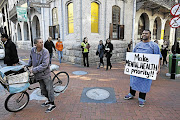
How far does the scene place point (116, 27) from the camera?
1052 cm

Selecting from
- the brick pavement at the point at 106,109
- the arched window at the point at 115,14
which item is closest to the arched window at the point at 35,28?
the arched window at the point at 115,14

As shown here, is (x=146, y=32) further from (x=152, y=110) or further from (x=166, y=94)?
(x=166, y=94)

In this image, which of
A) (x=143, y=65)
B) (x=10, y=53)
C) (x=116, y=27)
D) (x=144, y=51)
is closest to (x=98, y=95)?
(x=143, y=65)

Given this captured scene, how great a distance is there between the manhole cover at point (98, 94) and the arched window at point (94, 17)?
5.94m

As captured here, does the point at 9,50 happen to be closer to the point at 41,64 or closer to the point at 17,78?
the point at 17,78

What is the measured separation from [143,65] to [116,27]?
779 cm

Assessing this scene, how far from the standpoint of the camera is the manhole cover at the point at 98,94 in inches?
154

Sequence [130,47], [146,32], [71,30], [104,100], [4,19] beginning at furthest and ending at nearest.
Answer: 1. [4,19]
2. [130,47]
3. [71,30]
4. [104,100]
5. [146,32]

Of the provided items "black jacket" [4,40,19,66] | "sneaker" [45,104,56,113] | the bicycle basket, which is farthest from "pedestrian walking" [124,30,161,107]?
"black jacket" [4,40,19,66]

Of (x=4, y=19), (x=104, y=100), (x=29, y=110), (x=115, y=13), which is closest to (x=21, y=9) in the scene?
(x=115, y=13)

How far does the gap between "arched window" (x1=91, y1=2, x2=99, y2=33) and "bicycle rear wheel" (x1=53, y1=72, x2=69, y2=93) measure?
5.67m

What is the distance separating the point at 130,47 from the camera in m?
10.6

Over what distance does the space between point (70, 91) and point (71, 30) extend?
20.7 ft

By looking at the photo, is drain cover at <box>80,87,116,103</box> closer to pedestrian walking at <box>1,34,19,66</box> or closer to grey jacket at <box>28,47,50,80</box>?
grey jacket at <box>28,47,50,80</box>
